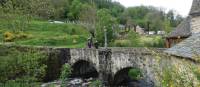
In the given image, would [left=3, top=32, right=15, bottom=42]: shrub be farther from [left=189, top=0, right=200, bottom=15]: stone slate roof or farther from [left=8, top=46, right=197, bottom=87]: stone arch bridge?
[left=189, top=0, right=200, bottom=15]: stone slate roof

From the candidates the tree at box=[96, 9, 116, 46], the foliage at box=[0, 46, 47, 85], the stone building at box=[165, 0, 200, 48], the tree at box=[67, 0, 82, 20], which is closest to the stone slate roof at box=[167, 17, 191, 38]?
the stone building at box=[165, 0, 200, 48]

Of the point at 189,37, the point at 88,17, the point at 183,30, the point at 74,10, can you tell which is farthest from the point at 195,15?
the point at 74,10

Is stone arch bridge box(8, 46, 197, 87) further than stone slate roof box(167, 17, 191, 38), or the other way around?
stone slate roof box(167, 17, 191, 38)

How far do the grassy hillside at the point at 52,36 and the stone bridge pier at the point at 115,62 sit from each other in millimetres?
6996

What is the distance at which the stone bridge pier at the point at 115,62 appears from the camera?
28.0m

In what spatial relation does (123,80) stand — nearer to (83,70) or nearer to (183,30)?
(183,30)

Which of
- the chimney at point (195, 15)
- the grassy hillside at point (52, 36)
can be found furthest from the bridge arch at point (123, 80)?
the grassy hillside at point (52, 36)

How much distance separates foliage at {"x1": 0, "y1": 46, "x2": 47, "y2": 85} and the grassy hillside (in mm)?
30497

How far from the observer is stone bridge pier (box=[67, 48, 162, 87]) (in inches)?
1101

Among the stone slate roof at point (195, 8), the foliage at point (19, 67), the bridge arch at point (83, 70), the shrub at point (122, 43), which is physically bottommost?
the bridge arch at point (83, 70)

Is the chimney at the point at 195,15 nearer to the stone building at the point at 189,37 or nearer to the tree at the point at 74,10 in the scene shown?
the stone building at the point at 189,37

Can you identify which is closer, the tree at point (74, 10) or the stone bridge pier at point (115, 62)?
the stone bridge pier at point (115, 62)

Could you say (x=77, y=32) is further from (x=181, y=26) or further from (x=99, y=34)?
(x=181, y=26)

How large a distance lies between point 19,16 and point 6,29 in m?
1.54
